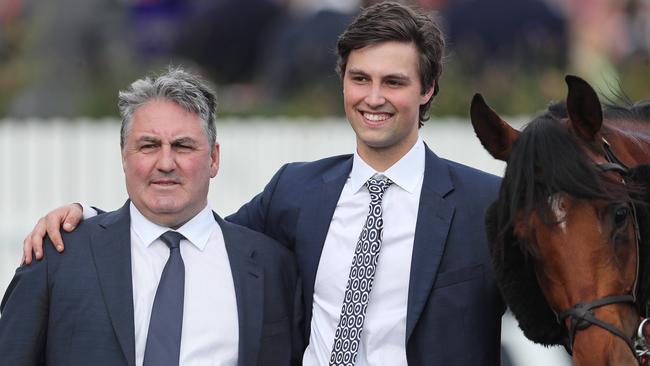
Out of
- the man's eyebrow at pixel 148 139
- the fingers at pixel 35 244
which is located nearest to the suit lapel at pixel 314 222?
the man's eyebrow at pixel 148 139

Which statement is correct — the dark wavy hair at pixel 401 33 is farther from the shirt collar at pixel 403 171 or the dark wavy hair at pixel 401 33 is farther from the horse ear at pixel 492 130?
the horse ear at pixel 492 130

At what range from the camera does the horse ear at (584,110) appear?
410 centimetres

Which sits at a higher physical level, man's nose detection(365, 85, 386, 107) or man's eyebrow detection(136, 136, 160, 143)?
man's nose detection(365, 85, 386, 107)

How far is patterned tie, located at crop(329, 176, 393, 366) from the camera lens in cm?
439

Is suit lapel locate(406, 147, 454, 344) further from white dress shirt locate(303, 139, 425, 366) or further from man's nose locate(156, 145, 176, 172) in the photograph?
man's nose locate(156, 145, 176, 172)

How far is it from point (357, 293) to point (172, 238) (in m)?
0.61

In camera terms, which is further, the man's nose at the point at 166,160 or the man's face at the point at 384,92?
the man's face at the point at 384,92

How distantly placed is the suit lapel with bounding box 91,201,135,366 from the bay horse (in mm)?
1126

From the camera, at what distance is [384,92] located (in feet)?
14.8

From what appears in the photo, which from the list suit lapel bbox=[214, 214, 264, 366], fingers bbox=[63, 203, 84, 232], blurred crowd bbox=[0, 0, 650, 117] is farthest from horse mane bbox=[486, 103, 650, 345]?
blurred crowd bbox=[0, 0, 650, 117]

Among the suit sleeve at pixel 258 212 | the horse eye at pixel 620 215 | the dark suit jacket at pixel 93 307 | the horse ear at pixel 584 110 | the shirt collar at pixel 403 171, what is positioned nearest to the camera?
the horse eye at pixel 620 215

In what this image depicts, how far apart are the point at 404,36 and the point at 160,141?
872 millimetres

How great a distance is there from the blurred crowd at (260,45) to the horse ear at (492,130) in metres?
5.79

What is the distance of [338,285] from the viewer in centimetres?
449
